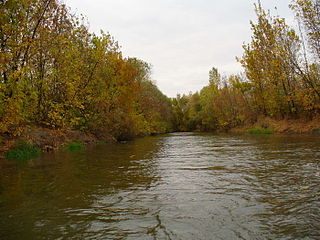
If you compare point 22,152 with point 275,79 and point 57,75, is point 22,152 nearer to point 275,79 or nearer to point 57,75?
point 57,75

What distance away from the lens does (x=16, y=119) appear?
12.8 m

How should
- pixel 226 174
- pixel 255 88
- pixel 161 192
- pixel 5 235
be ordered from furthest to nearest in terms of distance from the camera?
pixel 255 88, pixel 226 174, pixel 161 192, pixel 5 235

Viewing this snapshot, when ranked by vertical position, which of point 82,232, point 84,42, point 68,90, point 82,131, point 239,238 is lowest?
point 239,238

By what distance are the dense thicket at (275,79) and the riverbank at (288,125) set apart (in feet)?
3.35

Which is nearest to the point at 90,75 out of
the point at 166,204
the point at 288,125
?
the point at 166,204

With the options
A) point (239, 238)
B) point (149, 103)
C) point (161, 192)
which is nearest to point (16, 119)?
point (161, 192)

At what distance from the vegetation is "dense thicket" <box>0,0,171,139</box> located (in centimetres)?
101

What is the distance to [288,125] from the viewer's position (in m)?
37.3

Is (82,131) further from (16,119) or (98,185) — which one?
(98,185)

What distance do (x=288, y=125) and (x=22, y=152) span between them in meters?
34.3

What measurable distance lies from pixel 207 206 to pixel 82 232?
244 cm

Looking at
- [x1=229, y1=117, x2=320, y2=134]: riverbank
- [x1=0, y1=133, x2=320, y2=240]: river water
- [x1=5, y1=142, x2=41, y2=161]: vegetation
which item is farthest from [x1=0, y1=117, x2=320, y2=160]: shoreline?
[x1=0, y1=133, x2=320, y2=240]: river water

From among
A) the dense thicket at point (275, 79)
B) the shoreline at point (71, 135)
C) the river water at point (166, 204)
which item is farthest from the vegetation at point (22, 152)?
the dense thicket at point (275, 79)

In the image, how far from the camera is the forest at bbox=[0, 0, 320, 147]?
14.3 meters
